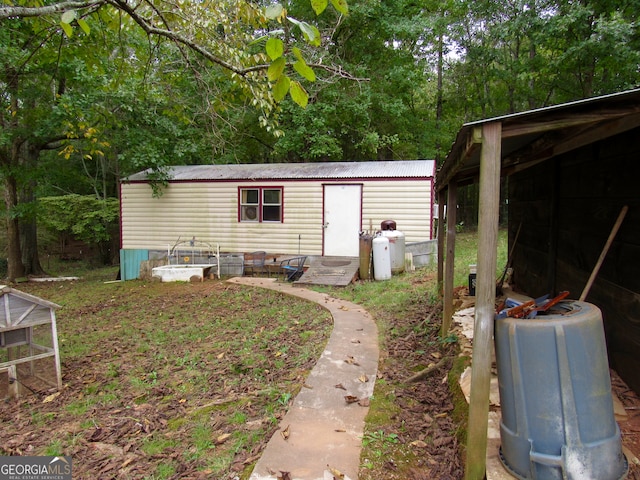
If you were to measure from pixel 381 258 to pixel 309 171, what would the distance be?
386 centimetres

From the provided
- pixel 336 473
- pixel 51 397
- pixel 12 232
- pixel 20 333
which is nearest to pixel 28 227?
pixel 12 232

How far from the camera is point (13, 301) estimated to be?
4051mm

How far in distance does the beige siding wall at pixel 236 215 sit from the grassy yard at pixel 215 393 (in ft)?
10.8

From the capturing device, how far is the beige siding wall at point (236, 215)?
1042 cm

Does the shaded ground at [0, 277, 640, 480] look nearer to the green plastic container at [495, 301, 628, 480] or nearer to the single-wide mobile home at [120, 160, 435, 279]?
the green plastic container at [495, 301, 628, 480]

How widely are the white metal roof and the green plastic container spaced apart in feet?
28.1

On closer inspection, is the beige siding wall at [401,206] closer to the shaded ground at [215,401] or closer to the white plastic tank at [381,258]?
the white plastic tank at [381,258]

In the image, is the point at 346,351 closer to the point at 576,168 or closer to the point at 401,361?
the point at 401,361

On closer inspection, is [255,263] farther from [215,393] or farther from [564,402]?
[564,402]

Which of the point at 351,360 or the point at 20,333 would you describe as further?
the point at 20,333

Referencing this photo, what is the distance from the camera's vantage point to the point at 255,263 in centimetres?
1148

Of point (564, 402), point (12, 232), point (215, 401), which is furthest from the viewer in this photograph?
point (12, 232)

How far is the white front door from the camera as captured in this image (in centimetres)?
1073

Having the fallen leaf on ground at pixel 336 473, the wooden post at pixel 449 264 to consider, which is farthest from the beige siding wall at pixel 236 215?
the fallen leaf on ground at pixel 336 473
